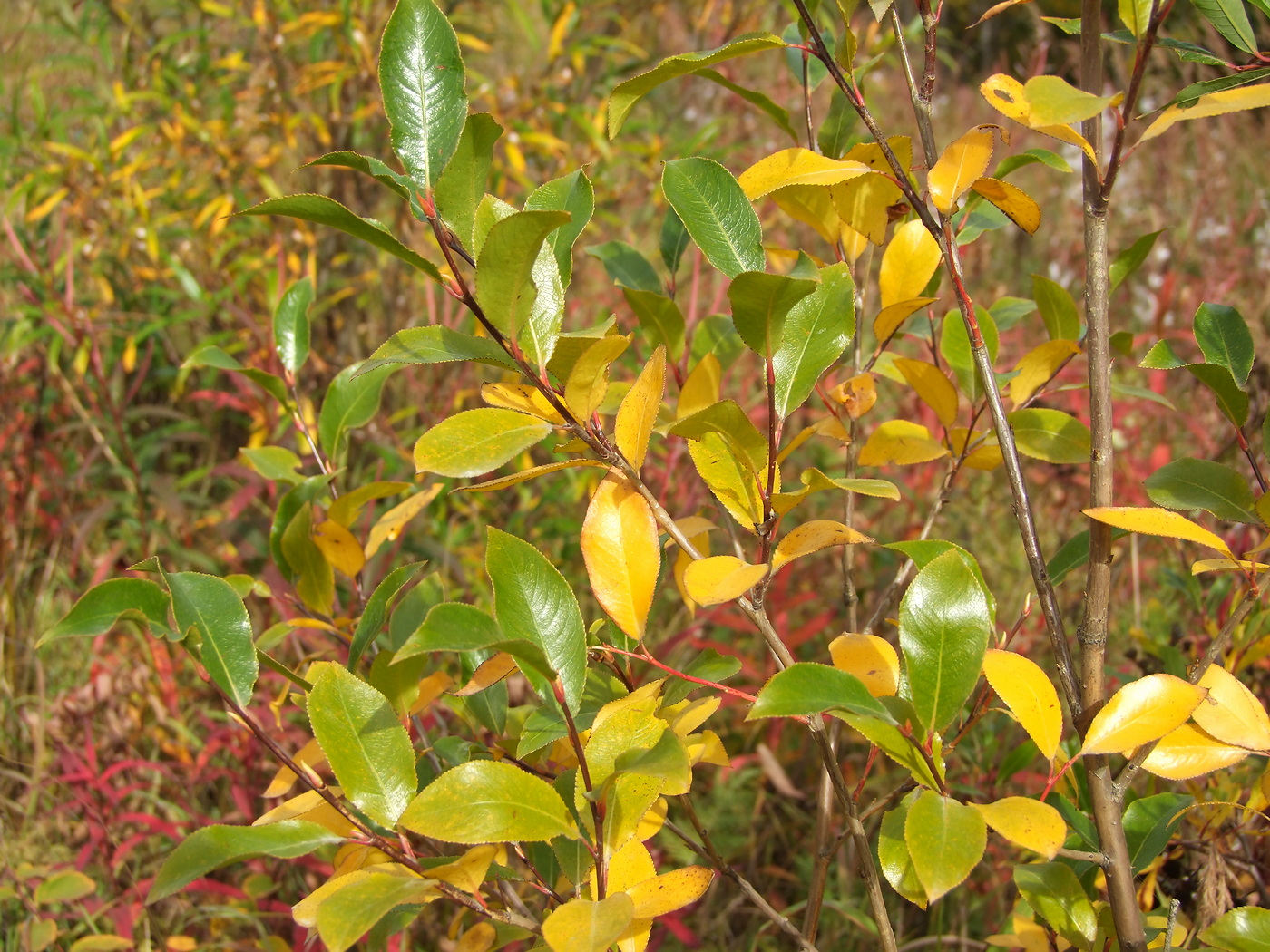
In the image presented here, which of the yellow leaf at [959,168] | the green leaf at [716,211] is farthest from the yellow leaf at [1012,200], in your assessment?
the green leaf at [716,211]

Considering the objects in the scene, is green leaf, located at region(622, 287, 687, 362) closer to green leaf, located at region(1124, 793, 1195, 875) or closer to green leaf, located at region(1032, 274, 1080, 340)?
green leaf, located at region(1032, 274, 1080, 340)

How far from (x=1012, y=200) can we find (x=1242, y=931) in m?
0.44

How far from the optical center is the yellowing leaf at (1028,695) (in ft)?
1.79

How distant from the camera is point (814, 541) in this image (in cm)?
57

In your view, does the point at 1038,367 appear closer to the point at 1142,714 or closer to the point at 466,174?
the point at 1142,714

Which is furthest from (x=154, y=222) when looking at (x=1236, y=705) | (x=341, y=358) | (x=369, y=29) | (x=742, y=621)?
(x=1236, y=705)

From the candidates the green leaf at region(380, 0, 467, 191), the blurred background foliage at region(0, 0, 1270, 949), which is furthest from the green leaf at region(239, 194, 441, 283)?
Answer: the blurred background foliage at region(0, 0, 1270, 949)

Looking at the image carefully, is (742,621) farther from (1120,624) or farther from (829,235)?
(829,235)

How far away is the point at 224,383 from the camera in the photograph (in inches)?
107

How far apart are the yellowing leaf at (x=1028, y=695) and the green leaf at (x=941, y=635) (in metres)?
0.03

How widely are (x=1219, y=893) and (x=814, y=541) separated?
55 centimetres

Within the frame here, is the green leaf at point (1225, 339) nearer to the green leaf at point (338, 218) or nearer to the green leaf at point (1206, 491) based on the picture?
the green leaf at point (1206, 491)

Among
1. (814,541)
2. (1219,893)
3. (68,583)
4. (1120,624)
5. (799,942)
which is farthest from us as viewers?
(68,583)

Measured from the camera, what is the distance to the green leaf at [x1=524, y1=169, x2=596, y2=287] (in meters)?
0.57
